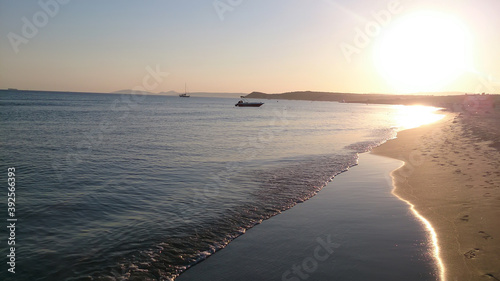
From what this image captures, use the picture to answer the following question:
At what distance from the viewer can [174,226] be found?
9969 mm

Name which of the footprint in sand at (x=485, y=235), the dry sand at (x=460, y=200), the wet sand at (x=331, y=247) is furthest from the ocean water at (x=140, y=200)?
the footprint in sand at (x=485, y=235)

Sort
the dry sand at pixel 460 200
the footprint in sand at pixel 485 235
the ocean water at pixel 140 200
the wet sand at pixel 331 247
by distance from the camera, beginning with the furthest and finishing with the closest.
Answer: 1. the footprint in sand at pixel 485 235
2. the ocean water at pixel 140 200
3. the dry sand at pixel 460 200
4. the wet sand at pixel 331 247

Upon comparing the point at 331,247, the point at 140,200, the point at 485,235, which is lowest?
the point at 140,200

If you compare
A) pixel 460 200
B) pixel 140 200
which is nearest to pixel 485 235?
pixel 460 200

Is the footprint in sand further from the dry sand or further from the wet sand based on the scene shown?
the wet sand

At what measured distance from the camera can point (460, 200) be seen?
11.6 m

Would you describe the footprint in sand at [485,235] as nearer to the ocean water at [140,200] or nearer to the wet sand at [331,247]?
the wet sand at [331,247]

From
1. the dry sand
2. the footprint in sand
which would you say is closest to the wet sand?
the dry sand

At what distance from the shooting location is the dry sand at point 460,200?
7281 millimetres

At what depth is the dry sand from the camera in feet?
23.9

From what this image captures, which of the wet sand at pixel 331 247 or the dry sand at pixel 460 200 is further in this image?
the dry sand at pixel 460 200

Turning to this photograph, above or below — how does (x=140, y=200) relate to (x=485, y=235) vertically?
below

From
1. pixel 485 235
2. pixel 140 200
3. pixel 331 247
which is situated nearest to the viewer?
pixel 331 247

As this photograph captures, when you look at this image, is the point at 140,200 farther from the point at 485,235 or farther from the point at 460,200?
the point at 460,200
